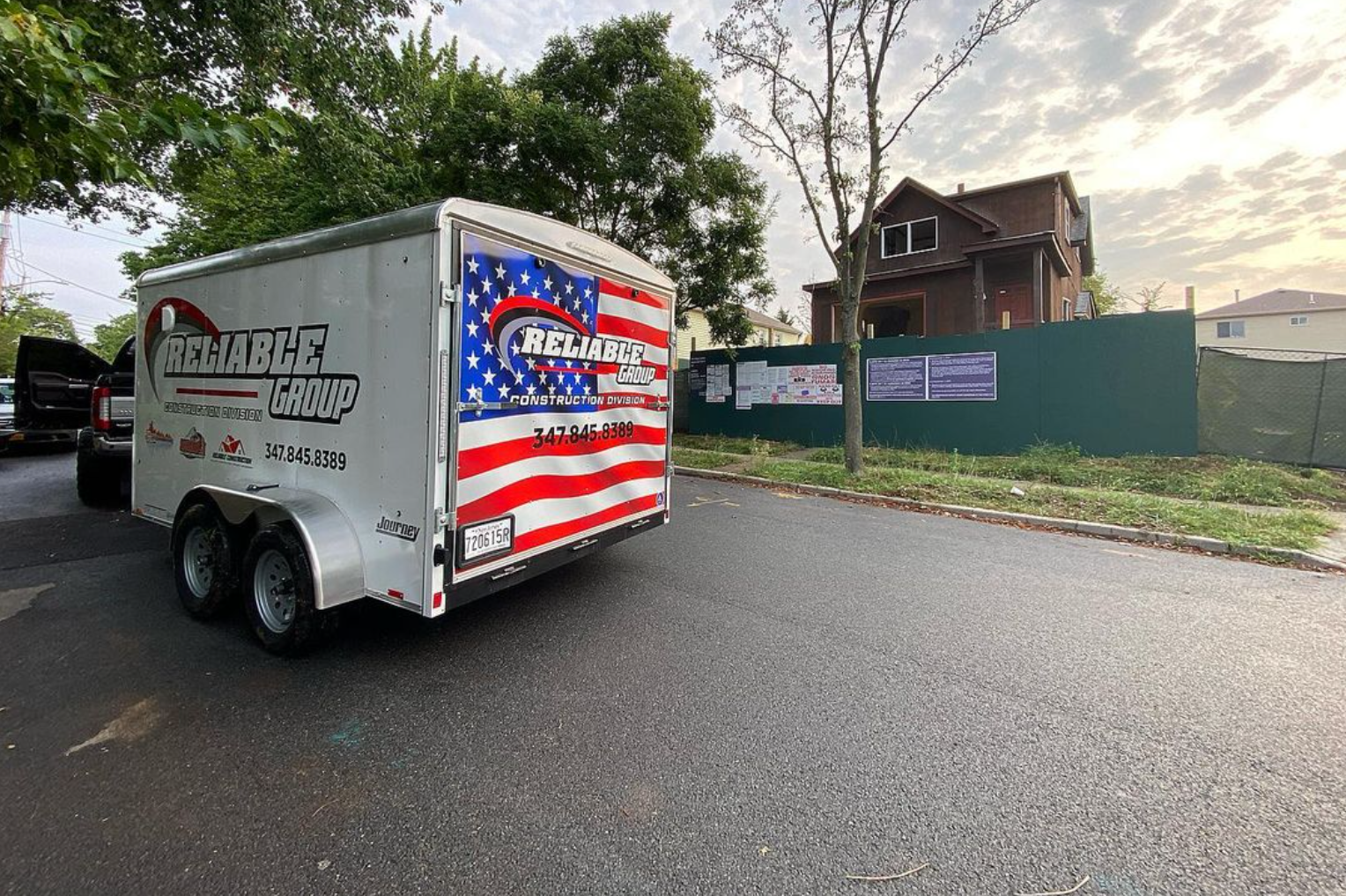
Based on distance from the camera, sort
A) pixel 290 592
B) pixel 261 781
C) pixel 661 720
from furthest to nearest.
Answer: pixel 290 592 → pixel 661 720 → pixel 261 781

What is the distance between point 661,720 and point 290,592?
236 centimetres

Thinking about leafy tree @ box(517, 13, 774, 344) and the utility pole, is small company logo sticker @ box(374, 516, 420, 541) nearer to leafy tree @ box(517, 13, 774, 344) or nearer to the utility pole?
leafy tree @ box(517, 13, 774, 344)

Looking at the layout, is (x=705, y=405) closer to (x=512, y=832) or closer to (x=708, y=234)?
(x=708, y=234)

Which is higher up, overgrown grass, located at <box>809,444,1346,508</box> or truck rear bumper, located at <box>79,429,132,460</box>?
truck rear bumper, located at <box>79,429,132,460</box>

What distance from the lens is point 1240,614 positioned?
424 centimetres

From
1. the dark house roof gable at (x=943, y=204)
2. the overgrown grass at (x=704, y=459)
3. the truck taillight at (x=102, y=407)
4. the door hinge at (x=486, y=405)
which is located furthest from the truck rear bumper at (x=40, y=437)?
the dark house roof gable at (x=943, y=204)

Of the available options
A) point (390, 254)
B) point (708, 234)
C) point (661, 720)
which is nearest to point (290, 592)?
point (390, 254)

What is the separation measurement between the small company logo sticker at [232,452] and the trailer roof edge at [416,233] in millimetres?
1213

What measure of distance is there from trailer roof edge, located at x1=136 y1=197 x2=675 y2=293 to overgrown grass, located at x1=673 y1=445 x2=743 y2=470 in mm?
6981

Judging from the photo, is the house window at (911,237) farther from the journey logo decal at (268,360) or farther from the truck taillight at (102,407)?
the truck taillight at (102,407)

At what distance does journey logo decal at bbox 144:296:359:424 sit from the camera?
356 centimetres

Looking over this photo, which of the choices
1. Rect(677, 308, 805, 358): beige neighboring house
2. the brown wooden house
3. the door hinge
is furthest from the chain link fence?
Rect(677, 308, 805, 358): beige neighboring house

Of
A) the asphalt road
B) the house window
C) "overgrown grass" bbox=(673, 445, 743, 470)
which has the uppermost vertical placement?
the house window

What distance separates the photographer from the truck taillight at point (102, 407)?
682 centimetres
